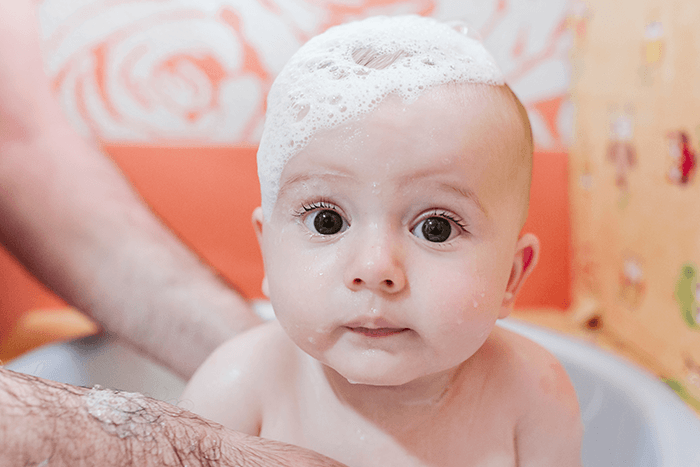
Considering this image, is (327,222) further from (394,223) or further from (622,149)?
(622,149)

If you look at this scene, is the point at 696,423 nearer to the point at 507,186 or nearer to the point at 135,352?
the point at 507,186

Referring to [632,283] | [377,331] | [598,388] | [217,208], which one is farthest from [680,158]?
[217,208]

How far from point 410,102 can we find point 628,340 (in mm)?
1113

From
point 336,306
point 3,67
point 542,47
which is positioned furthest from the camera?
point 542,47

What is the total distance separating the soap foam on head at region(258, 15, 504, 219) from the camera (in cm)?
63

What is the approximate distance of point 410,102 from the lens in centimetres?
62

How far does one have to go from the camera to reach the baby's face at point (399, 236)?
598mm

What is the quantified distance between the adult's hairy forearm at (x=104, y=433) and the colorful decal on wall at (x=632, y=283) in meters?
1.05

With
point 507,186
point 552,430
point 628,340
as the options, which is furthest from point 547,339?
point 507,186

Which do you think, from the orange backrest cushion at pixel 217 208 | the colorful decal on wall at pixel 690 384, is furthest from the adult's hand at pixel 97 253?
the colorful decal on wall at pixel 690 384

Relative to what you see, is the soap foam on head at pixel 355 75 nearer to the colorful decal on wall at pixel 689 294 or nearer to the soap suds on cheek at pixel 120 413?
the soap suds on cheek at pixel 120 413

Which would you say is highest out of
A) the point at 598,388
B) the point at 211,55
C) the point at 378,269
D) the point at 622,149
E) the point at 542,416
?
the point at 211,55

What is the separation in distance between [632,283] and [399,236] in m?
1.03

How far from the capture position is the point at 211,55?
5.64 feet
